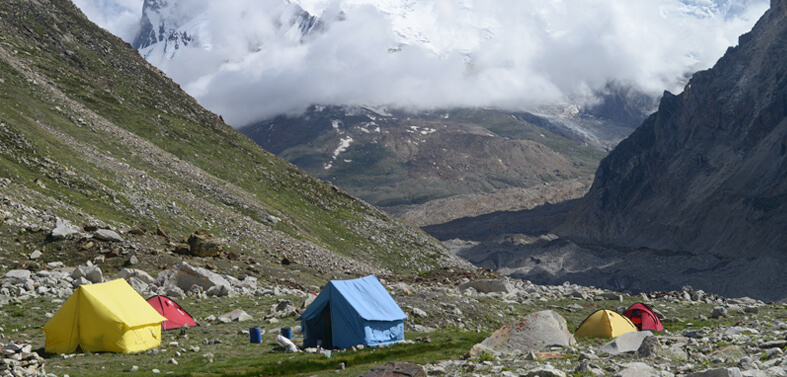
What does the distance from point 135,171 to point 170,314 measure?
1521 inches

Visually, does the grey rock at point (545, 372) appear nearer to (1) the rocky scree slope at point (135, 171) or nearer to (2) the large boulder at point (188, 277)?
(2) the large boulder at point (188, 277)

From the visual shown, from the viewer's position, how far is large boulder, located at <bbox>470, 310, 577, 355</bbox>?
27.4 meters

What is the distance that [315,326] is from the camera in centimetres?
3030

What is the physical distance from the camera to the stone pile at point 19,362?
19.1 metres

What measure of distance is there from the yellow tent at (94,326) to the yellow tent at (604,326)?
77.8 feet

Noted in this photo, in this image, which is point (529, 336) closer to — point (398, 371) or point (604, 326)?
point (398, 371)

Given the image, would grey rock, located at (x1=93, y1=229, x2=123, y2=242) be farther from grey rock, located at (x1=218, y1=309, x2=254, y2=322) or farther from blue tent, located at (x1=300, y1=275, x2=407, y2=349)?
blue tent, located at (x1=300, y1=275, x2=407, y2=349)

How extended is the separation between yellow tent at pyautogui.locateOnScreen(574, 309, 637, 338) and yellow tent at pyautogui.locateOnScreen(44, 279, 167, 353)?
77.8ft

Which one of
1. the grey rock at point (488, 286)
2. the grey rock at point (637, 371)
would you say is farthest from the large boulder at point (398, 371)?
the grey rock at point (488, 286)

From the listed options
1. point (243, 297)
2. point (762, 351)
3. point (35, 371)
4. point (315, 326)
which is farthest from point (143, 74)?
point (762, 351)

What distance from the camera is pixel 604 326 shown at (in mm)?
36281

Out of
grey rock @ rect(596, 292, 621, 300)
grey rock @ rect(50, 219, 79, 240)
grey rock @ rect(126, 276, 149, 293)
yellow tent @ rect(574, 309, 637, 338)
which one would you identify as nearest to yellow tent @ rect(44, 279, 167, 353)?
grey rock @ rect(126, 276, 149, 293)

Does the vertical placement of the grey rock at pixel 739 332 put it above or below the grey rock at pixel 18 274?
below

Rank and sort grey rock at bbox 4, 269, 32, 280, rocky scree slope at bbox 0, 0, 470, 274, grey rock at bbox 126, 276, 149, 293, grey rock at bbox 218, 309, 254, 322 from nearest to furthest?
grey rock at bbox 4, 269, 32, 280, grey rock at bbox 218, 309, 254, 322, grey rock at bbox 126, 276, 149, 293, rocky scree slope at bbox 0, 0, 470, 274
